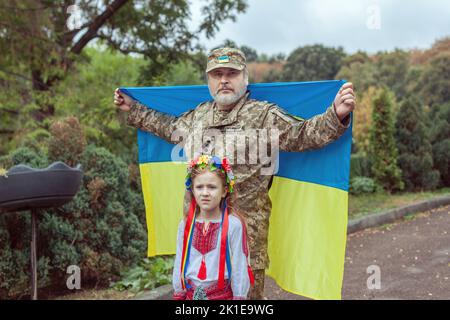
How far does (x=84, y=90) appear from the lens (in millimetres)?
10305

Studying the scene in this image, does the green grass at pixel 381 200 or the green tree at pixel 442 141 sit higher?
the green tree at pixel 442 141

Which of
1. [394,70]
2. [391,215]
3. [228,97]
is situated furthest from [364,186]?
[394,70]

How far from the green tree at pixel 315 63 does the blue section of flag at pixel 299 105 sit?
115ft

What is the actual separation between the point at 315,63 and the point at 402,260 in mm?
34141

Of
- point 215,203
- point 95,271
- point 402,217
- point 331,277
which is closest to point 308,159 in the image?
point 331,277

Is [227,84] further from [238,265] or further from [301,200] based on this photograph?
[238,265]

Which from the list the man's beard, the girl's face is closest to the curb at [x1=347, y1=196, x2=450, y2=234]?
the man's beard

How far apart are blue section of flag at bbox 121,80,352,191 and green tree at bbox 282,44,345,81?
3491cm

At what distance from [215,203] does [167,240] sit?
138 cm

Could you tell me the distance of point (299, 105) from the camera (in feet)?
13.6

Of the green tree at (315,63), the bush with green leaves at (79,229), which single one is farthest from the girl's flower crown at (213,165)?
the green tree at (315,63)

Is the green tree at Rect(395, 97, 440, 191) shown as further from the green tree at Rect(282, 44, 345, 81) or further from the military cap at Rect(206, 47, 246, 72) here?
the green tree at Rect(282, 44, 345, 81)

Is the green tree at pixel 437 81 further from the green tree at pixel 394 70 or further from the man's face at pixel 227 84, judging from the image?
the man's face at pixel 227 84

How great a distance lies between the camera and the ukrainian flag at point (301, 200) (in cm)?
392
